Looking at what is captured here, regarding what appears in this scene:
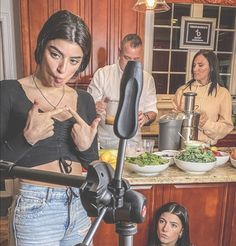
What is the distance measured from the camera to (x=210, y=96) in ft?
6.21

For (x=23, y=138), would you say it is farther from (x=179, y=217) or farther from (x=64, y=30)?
(x=179, y=217)

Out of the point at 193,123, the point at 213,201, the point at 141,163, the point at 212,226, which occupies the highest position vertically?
the point at 193,123

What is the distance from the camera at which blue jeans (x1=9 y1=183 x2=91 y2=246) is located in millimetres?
703

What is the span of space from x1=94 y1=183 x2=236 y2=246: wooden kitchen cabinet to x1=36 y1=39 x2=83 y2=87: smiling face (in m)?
0.83

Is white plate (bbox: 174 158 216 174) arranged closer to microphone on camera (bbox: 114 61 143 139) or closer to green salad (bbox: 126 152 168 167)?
green salad (bbox: 126 152 168 167)

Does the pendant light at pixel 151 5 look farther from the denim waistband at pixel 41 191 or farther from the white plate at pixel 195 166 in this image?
the denim waistband at pixel 41 191

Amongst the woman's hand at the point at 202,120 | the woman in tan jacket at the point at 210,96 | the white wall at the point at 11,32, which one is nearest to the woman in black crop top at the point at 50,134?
the woman's hand at the point at 202,120

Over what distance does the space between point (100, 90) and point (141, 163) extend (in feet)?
2.80

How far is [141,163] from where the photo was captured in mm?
1297

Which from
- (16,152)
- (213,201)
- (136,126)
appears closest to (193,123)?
(213,201)

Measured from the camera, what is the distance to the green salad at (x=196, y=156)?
1336mm

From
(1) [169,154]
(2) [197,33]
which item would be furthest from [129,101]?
(2) [197,33]

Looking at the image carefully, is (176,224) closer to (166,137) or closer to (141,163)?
(141,163)

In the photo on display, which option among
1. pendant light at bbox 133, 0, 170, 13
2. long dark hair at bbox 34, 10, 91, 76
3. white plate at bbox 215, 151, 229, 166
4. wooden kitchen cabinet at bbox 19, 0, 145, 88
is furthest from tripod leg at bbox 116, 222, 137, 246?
wooden kitchen cabinet at bbox 19, 0, 145, 88
